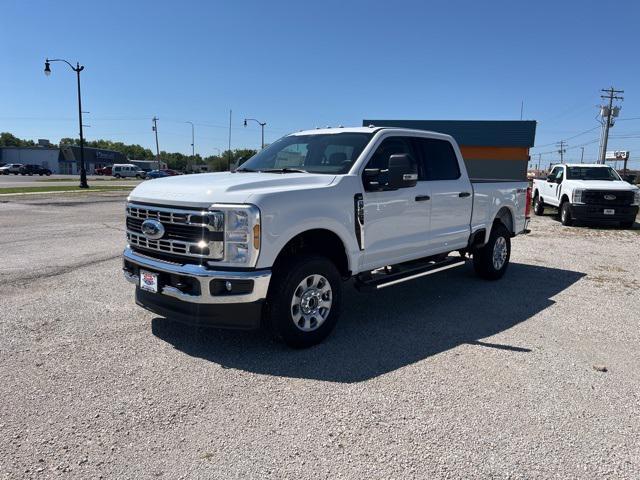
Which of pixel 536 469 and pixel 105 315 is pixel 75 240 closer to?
pixel 105 315

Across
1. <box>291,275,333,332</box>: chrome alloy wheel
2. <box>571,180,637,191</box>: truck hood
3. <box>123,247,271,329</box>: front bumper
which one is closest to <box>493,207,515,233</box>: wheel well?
<box>291,275,333,332</box>: chrome alloy wheel

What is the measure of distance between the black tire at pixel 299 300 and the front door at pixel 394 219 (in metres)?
0.58

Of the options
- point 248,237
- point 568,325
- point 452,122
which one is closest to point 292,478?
point 248,237

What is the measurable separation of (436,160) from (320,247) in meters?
2.32

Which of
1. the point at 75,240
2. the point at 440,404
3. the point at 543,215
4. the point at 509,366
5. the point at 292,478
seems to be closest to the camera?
the point at 292,478

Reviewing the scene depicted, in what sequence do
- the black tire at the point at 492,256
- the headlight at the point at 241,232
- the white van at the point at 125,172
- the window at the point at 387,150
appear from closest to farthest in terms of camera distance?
1. the headlight at the point at 241,232
2. the window at the point at 387,150
3. the black tire at the point at 492,256
4. the white van at the point at 125,172

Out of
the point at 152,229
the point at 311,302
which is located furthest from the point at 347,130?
the point at 152,229

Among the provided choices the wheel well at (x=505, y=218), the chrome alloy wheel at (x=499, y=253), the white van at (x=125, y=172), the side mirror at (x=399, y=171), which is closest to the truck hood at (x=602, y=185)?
the wheel well at (x=505, y=218)

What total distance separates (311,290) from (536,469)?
230cm

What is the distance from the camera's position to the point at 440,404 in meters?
3.59

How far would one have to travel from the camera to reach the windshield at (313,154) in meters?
5.22

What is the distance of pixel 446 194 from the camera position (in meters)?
6.24

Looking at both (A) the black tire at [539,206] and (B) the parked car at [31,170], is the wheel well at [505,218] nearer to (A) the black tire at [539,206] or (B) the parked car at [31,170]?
(A) the black tire at [539,206]

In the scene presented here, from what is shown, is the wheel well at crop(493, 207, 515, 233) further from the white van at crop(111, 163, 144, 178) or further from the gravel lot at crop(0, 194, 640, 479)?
the white van at crop(111, 163, 144, 178)
